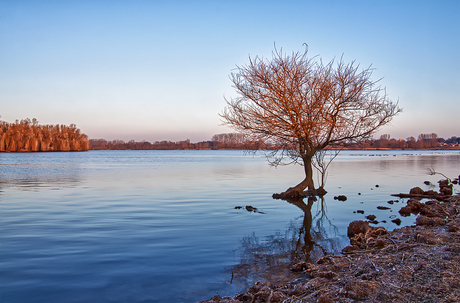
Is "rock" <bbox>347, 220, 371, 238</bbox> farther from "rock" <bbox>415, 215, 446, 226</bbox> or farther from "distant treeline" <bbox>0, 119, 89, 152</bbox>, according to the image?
"distant treeline" <bbox>0, 119, 89, 152</bbox>

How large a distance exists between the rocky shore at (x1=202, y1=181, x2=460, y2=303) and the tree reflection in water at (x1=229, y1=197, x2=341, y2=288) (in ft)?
1.87

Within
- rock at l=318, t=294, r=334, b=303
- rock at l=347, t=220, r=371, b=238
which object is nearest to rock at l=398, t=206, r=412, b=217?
rock at l=347, t=220, r=371, b=238

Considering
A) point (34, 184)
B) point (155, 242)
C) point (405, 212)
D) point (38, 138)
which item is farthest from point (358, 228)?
point (38, 138)

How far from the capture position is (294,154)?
19.8m

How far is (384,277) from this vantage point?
5793 mm

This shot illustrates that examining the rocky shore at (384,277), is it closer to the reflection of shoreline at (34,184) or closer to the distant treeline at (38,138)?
the reflection of shoreline at (34,184)

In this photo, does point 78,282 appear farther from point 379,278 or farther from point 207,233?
point 379,278

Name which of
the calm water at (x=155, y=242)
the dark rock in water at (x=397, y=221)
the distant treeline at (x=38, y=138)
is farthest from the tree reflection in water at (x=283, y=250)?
the distant treeline at (x=38, y=138)

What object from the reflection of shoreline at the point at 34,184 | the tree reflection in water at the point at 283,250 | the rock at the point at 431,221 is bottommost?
the tree reflection in water at the point at 283,250

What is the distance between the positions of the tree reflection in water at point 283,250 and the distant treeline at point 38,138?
147m

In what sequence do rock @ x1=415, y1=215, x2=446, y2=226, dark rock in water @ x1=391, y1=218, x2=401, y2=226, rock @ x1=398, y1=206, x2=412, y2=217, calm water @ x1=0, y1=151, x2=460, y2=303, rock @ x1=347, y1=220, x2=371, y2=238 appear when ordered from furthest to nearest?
rock @ x1=398, y1=206, x2=412, y2=217 < dark rock in water @ x1=391, y1=218, x2=401, y2=226 < rock @ x1=415, y1=215, x2=446, y2=226 < rock @ x1=347, y1=220, x2=371, y2=238 < calm water @ x1=0, y1=151, x2=460, y2=303

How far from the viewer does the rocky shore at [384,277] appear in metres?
5.12

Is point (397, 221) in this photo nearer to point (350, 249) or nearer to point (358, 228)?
point (358, 228)

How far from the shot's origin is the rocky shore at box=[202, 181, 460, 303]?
5117mm
